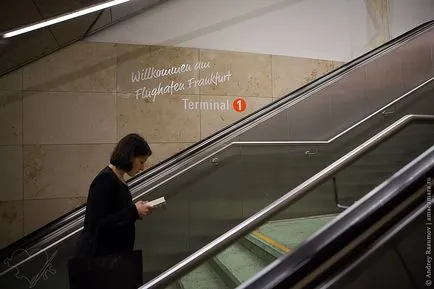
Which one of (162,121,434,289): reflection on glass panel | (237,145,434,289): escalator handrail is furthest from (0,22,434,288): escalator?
(237,145,434,289): escalator handrail

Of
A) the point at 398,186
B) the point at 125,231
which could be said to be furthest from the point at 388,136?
the point at 125,231

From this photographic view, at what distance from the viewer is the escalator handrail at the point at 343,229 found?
88 centimetres

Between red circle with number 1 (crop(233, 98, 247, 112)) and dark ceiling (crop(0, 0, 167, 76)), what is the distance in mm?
1386

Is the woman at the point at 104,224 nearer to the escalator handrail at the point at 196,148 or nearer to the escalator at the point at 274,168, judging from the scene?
the escalator at the point at 274,168

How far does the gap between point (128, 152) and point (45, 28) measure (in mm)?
1809

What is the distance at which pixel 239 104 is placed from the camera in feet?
13.4

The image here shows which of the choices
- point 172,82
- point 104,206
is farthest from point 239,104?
point 104,206

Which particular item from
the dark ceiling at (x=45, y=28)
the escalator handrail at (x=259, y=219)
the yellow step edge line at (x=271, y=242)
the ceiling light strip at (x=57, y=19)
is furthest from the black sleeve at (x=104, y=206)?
the ceiling light strip at (x=57, y=19)

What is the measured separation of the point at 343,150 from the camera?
3607 millimetres

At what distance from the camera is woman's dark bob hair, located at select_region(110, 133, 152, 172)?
166cm

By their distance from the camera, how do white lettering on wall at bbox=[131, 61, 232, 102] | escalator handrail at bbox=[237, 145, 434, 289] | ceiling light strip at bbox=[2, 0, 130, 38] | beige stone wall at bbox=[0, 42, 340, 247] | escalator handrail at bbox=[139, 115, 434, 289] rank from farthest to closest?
white lettering on wall at bbox=[131, 61, 232, 102]
beige stone wall at bbox=[0, 42, 340, 247]
ceiling light strip at bbox=[2, 0, 130, 38]
escalator handrail at bbox=[139, 115, 434, 289]
escalator handrail at bbox=[237, 145, 434, 289]

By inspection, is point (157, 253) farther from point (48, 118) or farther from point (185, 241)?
point (48, 118)

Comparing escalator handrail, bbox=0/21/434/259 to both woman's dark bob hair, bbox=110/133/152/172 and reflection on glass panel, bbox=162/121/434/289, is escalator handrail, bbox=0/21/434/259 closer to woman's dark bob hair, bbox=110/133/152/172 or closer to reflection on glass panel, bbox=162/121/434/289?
reflection on glass panel, bbox=162/121/434/289

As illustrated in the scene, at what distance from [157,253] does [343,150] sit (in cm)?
212
